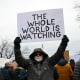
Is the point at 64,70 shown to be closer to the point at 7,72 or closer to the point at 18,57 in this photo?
the point at 7,72

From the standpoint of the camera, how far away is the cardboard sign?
13648 millimetres

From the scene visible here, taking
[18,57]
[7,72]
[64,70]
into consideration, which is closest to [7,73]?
[7,72]

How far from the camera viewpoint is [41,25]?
45.7 ft

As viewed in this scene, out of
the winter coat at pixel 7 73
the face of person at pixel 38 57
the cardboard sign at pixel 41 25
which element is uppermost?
the cardboard sign at pixel 41 25

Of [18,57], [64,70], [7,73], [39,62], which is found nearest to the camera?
[39,62]

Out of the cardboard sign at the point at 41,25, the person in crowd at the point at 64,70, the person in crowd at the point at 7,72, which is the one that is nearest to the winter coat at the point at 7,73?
the person in crowd at the point at 7,72

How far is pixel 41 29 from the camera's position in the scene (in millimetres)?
13836

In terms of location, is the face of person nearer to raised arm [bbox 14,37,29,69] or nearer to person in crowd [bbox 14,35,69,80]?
person in crowd [bbox 14,35,69,80]

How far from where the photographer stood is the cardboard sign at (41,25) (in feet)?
44.8

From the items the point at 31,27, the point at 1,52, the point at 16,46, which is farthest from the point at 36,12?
the point at 1,52

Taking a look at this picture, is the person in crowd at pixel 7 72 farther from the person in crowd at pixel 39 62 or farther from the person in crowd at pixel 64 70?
the person in crowd at pixel 39 62

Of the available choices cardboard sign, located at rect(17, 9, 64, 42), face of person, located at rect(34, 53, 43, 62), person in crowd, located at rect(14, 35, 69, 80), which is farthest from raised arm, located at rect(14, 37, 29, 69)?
cardboard sign, located at rect(17, 9, 64, 42)

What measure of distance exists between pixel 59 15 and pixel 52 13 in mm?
212

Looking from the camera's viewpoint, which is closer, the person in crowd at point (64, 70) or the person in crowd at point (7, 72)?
the person in crowd at point (7, 72)
